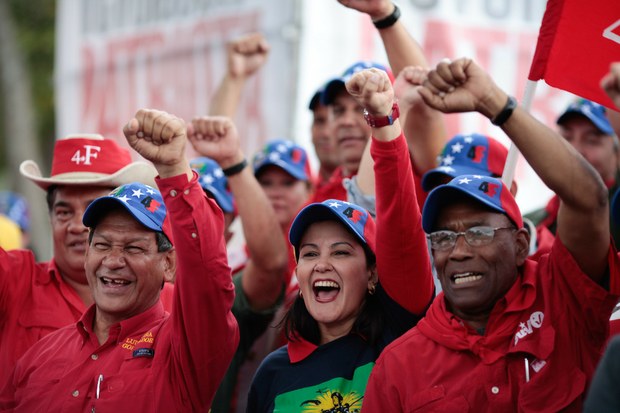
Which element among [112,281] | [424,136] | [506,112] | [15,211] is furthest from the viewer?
[15,211]

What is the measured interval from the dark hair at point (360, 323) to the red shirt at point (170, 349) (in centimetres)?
34

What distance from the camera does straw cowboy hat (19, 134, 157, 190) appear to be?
514cm

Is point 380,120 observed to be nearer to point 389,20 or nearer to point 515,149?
point 515,149

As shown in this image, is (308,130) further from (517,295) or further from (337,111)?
(517,295)

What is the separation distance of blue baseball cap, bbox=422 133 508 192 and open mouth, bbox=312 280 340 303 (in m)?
0.88

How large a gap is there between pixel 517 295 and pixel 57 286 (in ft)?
7.42

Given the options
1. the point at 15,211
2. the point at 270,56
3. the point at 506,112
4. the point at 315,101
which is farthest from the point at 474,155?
the point at 15,211

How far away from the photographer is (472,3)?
25.2 feet

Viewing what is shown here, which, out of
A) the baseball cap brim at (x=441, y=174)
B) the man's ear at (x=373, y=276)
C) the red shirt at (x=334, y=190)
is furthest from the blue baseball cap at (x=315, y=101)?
the man's ear at (x=373, y=276)

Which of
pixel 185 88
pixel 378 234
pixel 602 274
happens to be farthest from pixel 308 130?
pixel 602 274

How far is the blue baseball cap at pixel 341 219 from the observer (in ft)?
13.7

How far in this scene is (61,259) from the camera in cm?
501

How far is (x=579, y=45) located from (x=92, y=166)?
242 centimetres

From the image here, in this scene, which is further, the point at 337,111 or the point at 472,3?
the point at 472,3
